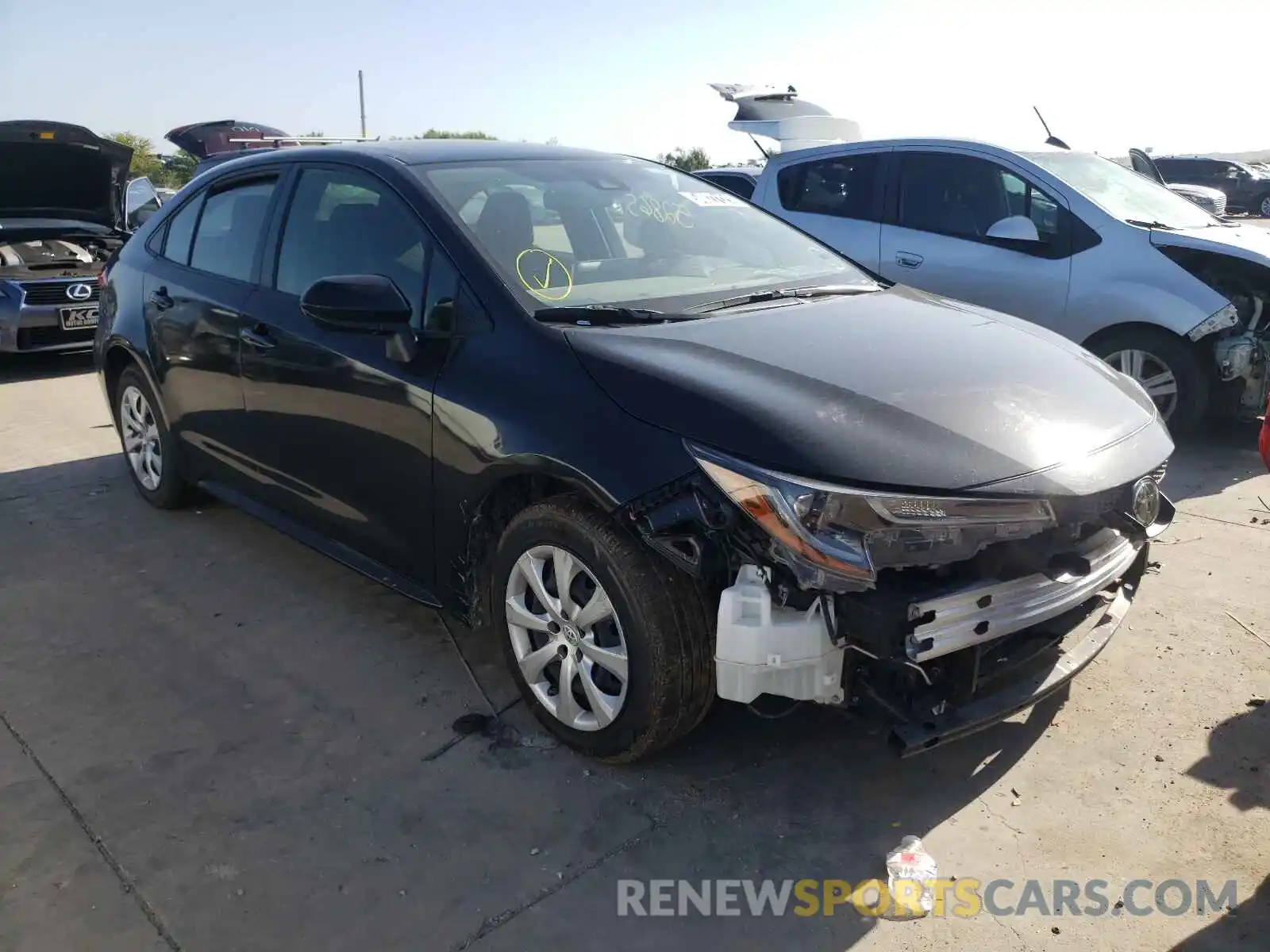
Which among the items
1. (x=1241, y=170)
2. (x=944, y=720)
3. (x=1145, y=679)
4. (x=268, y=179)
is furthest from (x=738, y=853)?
(x=1241, y=170)

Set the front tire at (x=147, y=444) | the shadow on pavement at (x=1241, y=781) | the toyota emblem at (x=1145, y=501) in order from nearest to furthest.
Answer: the shadow on pavement at (x=1241, y=781), the toyota emblem at (x=1145, y=501), the front tire at (x=147, y=444)

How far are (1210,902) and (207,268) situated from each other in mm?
4197

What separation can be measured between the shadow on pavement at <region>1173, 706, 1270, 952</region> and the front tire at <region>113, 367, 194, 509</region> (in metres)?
4.38

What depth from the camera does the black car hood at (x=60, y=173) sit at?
26.7ft

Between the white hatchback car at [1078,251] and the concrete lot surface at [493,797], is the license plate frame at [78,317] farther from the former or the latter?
the white hatchback car at [1078,251]

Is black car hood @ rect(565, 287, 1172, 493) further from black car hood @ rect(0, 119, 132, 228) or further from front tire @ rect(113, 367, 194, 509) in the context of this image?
black car hood @ rect(0, 119, 132, 228)

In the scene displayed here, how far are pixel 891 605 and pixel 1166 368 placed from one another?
14.3ft

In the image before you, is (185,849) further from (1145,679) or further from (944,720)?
(1145,679)

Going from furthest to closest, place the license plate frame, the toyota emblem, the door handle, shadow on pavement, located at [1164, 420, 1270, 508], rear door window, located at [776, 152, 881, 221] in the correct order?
the license plate frame → rear door window, located at [776, 152, 881, 221] → shadow on pavement, located at [1164, 420, 1270, 508] → the door handle → the toyota emblem

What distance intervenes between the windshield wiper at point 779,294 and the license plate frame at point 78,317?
23.3 ft

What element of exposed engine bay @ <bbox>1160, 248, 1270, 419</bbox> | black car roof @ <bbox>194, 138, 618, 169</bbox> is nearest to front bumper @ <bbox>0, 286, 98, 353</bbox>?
black car roof @ <bbox>194, 138, 618, 169</bbox>

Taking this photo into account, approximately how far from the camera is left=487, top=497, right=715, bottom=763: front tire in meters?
2.59

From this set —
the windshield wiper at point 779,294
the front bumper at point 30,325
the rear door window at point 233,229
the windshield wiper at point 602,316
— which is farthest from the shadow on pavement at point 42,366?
the windshield wiper at point 779,294

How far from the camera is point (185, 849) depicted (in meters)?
2.62
